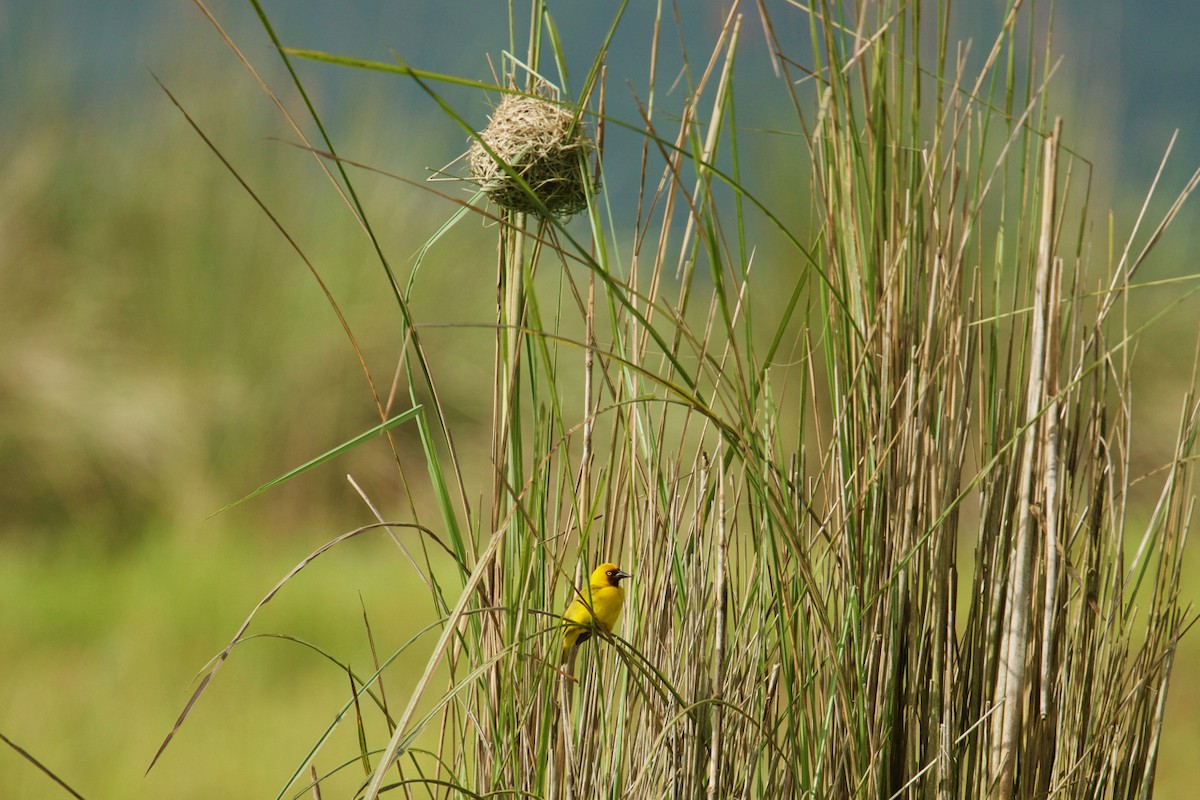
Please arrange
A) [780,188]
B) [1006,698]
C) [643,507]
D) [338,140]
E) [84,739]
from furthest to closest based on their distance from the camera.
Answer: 1. [338,140]
2. [780,188]
3. [84,739]
4. [643,507]
5. [1006,698]

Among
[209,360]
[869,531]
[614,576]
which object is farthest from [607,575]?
[209,360]

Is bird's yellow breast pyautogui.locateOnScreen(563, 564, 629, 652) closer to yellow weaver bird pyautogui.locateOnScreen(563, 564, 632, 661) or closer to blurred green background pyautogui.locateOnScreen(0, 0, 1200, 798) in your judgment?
yellow weaver bird pyautogui.locateOnScreen(563, 564, 632, 661)

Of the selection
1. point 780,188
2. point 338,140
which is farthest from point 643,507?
point 338,140

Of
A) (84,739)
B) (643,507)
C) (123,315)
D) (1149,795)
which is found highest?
(643,507)

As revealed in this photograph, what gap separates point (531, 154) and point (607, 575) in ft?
0.80

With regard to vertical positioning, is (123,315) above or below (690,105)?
below

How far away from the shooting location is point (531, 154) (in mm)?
585

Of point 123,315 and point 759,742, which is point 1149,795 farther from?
point 123,315

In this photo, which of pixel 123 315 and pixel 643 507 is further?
pixel 123 315

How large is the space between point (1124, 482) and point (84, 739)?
5.05 ft

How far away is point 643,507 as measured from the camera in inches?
22.6

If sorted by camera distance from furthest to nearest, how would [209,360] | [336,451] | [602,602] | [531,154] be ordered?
[209,360] < [602,602] < [531,154] < [336,451]

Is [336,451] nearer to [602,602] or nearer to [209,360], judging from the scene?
[602,602]

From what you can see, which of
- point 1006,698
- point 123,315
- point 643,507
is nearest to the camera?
point 1006,698
